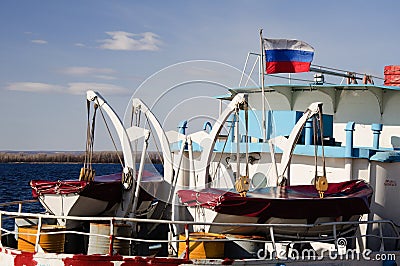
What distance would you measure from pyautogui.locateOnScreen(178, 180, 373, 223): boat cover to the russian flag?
4795 mm

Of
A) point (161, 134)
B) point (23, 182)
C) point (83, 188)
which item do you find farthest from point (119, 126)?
point (23, 182)

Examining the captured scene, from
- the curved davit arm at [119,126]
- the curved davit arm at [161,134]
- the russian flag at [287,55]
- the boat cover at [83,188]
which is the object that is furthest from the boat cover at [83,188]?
the russian flag at [287,55]

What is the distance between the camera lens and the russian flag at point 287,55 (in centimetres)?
1677

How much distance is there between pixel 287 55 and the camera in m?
17.0

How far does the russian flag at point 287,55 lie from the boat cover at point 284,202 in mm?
4795

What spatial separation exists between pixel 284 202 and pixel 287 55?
6.32m

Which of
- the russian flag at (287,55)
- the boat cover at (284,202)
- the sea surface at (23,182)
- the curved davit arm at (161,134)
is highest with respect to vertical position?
the russian flag at (287,55)

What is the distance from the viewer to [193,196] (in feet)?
39.9

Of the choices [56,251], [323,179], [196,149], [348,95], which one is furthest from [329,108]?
[56,251]

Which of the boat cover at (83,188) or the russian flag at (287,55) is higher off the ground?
the russian flag at (287,55)

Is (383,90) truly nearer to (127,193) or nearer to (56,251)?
(127,193)

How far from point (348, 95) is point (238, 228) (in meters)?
7.81

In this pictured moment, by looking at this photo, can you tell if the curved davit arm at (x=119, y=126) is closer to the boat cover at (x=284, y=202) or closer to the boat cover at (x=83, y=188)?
the boat cover at (x=83, y=188)

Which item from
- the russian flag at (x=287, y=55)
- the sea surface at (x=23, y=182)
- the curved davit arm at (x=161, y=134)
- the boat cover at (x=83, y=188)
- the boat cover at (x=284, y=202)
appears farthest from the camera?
the sea surface at (x=23, y=182)
